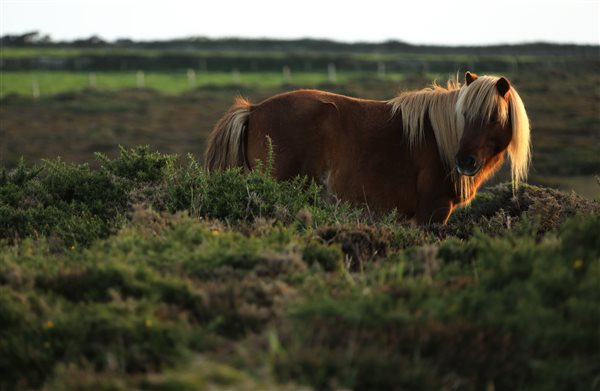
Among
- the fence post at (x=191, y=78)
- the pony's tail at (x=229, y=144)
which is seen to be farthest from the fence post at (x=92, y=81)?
the pony's tail at (x=229, y=144)

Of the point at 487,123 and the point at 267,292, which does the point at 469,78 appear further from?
the point at 267,292

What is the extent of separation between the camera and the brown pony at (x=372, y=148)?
324 inches

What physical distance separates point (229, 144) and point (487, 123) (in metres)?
2.65

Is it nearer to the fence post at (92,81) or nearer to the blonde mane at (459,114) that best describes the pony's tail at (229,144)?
the blonde mane at (459,114)

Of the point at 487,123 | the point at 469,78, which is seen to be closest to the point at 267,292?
the point at 487,123

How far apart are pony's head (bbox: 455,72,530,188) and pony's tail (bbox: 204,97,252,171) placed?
2.23 metres

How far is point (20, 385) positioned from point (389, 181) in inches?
197

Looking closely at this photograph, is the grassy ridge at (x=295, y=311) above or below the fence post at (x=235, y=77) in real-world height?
above

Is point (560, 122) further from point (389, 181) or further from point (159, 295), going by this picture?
point (159, 295)

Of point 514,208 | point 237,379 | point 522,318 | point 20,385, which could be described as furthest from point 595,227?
point 514,208

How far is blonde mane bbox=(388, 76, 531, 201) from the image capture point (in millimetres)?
7746

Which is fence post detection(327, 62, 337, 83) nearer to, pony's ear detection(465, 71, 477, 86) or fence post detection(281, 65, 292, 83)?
fence post detection(281, 65, 292, 83)

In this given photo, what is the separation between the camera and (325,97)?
8.57m

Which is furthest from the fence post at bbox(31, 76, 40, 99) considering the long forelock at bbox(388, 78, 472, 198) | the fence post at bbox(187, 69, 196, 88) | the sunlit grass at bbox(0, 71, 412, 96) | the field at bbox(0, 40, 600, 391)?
the long forelock at bbox(388, 78, 472, 198)
